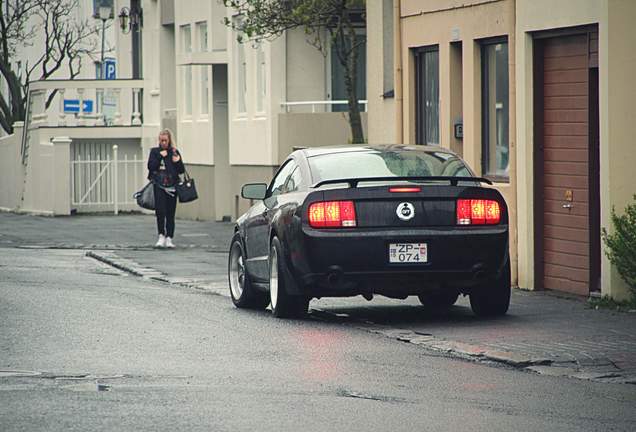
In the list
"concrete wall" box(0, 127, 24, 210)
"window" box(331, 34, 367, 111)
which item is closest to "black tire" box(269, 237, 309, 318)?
"window" box(331, 34, 367, 111)

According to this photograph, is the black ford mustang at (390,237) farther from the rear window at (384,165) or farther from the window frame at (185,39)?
the window frame at (185,39)

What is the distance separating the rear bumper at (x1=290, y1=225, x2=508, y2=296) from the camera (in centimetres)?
1424

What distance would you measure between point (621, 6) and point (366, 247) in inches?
148

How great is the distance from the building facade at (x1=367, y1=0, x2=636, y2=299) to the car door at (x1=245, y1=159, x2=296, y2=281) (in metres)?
2.96

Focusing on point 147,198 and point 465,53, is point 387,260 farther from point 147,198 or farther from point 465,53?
point 147,198

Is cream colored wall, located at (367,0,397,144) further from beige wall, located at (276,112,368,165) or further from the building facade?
beige wall, located at (276,112,368,165)

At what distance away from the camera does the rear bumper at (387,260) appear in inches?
561

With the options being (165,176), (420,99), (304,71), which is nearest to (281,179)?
(420,99)

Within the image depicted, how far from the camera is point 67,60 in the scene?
5834cm

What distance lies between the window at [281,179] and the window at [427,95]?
6.09 metres

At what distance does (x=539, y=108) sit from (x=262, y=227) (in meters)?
3.98

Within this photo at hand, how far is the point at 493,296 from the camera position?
15109 mm

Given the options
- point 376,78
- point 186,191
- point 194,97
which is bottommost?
point 186,191

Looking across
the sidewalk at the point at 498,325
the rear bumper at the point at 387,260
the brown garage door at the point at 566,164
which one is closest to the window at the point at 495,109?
the brown garage door at the point at 566,164
